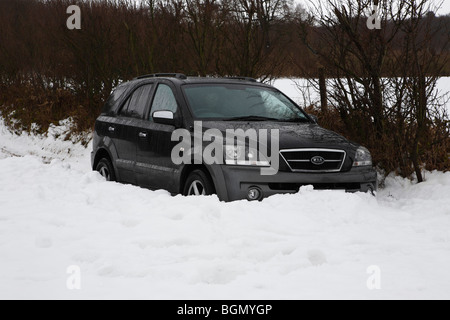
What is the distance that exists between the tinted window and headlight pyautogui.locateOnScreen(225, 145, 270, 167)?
1319 millimetres

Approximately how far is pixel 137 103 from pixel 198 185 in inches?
83.5

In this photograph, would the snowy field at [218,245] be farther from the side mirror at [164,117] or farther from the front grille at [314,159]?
the side mirror at [164,117]

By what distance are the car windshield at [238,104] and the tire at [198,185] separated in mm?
780

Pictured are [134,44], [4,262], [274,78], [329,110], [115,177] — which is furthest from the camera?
[134,44]

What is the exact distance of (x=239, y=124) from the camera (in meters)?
7.20

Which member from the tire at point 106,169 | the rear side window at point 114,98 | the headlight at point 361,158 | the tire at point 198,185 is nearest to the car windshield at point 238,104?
the tire at point 198,185

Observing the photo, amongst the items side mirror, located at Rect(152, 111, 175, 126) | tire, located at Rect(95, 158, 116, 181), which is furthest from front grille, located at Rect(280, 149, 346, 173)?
tire, located at Rect(95, 158, 116, 181)

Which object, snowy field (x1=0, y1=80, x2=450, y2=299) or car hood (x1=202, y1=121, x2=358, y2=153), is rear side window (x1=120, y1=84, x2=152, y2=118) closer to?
snowy field (x1=0, y1=80, x2=450, y2=299)

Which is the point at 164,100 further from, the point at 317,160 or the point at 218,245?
the point at 218,245

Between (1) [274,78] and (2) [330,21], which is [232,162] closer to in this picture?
(2) [330,21]

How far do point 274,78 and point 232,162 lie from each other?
24.8 ft

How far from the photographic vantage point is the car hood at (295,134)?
676 centimetres

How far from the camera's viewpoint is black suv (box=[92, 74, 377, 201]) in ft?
21.4

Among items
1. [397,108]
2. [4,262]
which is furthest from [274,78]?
[4,262]
